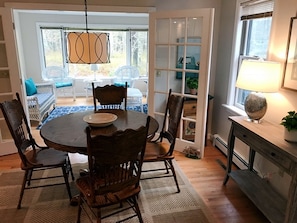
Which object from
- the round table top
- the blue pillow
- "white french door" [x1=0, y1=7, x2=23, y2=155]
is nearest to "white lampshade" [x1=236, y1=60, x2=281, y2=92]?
the round table top

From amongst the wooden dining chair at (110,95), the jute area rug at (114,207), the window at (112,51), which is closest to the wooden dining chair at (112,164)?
the jute area rug at (114,207)

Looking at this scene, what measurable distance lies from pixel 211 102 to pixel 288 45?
1.76 meters

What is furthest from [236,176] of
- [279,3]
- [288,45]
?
[279,3]

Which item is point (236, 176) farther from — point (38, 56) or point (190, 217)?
point (38, 56)

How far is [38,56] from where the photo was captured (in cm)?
668

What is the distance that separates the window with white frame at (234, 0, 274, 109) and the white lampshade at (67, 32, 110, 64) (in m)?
1.78

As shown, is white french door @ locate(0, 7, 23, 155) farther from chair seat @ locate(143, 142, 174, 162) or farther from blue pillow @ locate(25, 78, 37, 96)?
chair seat @ locate(143, 142, 174, 162)

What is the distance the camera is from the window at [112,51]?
6.93m

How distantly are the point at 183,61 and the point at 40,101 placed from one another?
122 inches

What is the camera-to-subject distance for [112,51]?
7.46 m

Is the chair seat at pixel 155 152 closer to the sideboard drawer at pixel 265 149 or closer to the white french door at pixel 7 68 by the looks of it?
the sideboard drawer at pixel 265 149

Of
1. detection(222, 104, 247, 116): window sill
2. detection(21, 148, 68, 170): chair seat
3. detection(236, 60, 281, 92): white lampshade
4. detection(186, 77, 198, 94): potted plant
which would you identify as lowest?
detection(21, 148, 68, 170): chair seat

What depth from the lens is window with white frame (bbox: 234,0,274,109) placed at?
2.64 m

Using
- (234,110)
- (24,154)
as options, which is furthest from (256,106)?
(24,154)
